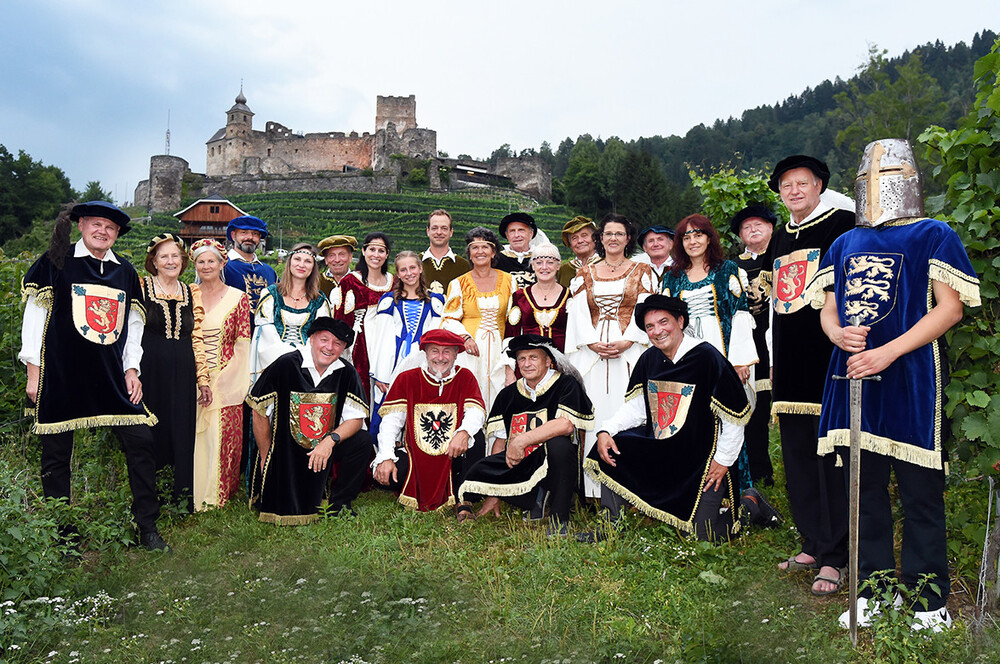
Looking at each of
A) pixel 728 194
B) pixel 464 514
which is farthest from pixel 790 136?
pixel 464 514

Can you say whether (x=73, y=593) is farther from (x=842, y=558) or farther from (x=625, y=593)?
(x=842, y=558)

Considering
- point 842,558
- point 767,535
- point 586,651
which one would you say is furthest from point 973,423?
point 586,651

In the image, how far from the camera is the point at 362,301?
257 inches

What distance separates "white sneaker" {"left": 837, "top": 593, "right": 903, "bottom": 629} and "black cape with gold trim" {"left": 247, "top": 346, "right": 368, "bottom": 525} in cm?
340

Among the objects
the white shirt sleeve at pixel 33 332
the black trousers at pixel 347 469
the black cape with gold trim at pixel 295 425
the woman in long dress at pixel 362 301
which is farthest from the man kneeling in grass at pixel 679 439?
the white shirt sleeve at pixel 33 332

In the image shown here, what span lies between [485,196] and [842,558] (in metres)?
A: 54.3

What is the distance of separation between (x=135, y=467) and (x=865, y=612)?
4.23m

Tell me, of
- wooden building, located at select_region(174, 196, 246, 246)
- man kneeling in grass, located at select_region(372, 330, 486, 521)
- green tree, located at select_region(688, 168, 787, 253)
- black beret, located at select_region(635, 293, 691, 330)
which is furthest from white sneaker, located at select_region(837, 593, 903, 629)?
wooden building, located at select_region(174, 196, 246, 246)

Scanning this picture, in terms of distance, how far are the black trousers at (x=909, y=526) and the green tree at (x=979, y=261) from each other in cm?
26

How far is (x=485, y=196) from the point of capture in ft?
187

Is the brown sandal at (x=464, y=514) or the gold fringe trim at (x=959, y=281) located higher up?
the gold fringe trim at (x=959, y=281)

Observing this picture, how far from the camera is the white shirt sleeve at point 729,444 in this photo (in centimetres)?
454

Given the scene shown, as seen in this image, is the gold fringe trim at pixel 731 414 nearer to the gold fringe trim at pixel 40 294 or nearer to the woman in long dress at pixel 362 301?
the woman in long dress at pixel 362 301

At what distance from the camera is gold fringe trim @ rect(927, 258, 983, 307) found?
10.7ft
